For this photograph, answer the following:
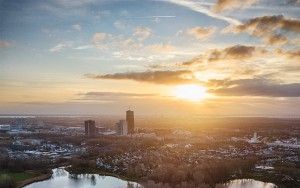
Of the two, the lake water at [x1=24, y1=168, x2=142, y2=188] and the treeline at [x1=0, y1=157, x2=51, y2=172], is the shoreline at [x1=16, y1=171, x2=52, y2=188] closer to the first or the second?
the lake water at [x1=24, y1=168, x2=142, y2=188]

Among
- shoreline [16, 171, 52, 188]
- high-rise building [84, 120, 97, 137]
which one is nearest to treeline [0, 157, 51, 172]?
shoreline [16, 171, 52, 188]

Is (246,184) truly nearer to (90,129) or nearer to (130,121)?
(90,129)

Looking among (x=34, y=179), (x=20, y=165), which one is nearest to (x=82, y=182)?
(x=34, y=179)

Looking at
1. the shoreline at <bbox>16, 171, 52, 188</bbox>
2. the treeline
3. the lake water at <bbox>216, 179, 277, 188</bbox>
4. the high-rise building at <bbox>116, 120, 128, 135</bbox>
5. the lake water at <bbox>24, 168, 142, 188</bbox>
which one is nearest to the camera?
the lake water at <bbox>216, 179, 277, 188</bbox>

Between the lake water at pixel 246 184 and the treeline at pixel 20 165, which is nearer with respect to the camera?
the lake water at pixel 246 184

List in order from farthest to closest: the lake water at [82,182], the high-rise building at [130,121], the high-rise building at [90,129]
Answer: the high-rise building at [130,121]
the high-rise building at [90,129]
the lake water at [82,182]

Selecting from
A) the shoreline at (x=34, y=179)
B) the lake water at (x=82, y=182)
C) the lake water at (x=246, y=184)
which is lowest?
the lake water at (x=246, y=184)

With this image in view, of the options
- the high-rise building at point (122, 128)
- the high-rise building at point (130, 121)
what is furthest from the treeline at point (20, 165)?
the high-rise building at point (130, 121)

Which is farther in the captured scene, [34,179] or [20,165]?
[20,165]

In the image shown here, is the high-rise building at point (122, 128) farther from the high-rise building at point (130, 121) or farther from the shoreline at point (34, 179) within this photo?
the shoreline at point (34, 179)
